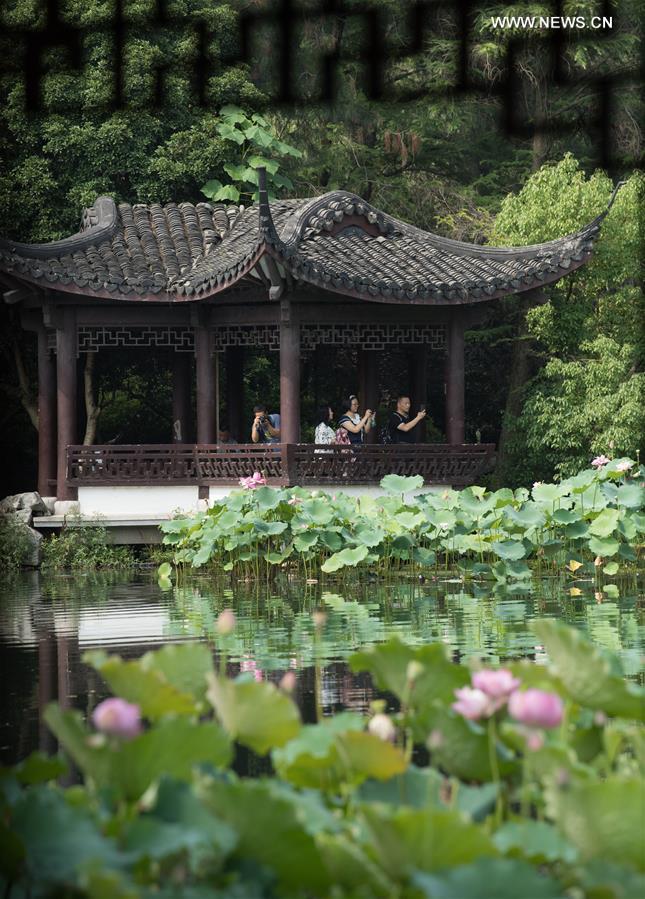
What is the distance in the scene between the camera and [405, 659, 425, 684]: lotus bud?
3096 millimetres

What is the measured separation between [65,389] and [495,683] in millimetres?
14449

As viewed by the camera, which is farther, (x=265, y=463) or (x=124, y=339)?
(x=124, y=339)

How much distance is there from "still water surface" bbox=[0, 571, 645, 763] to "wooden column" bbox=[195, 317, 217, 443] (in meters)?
3.95

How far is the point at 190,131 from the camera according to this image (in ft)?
68.9

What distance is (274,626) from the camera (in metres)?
9.12

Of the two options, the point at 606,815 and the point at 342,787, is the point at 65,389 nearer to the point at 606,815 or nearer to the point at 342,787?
the point at 342,787

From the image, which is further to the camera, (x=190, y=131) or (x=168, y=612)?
(x=190, y=131)

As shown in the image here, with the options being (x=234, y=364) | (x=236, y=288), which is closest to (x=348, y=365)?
(x=234, y=364)

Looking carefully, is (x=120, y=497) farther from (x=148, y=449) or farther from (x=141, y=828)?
(x=141, y=828)

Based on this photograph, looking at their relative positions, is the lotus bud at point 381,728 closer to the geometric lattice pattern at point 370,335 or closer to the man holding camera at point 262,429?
the man holding camera at point 262,429

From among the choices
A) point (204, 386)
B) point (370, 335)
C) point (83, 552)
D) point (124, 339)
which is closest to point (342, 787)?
point (83, 552)

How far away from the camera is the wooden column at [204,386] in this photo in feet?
55.6

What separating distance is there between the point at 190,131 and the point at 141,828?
1936 centimetres

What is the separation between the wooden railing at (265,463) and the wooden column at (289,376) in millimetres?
257
